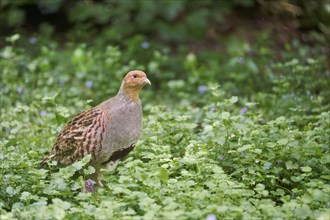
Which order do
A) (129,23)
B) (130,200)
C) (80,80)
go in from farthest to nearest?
(129,23)
(80,80)
(130,200)

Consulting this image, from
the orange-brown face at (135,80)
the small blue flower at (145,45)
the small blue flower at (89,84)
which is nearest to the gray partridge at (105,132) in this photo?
the orange-brown face at (135,80)

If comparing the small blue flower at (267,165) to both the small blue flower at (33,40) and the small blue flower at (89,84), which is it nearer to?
the small blue flower at (89,84)

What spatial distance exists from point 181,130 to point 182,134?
0.16ft

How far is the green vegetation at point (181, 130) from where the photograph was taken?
4.93 meters

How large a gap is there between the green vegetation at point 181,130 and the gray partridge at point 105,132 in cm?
13

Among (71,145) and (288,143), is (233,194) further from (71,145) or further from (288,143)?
(71,145)

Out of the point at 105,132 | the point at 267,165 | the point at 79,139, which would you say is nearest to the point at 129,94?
the point at 105,132

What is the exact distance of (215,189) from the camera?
509 cm

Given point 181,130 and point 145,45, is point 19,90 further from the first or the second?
point 181,130

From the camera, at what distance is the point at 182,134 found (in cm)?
652

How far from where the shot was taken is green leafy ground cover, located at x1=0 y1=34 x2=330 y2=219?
4910 mm

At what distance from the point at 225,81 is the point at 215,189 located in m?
4.09

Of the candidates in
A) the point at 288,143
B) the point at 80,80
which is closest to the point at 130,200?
the point at 288,143

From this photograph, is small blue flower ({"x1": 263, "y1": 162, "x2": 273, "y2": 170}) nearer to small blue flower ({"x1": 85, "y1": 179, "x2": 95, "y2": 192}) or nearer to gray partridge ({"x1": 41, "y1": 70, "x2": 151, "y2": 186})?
gray partridge ({"x1": 41, "y1": 70, "x2": 151, "y2": 186})
